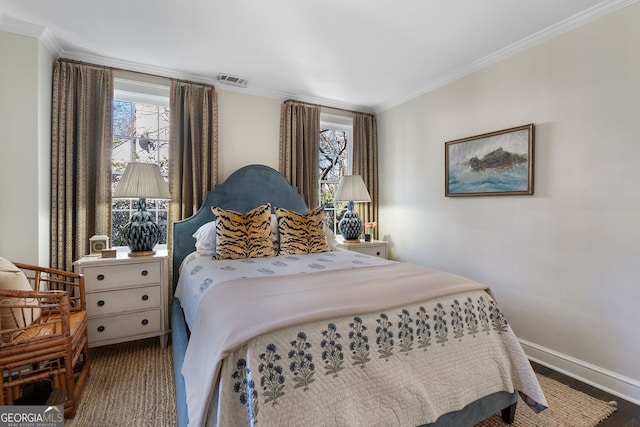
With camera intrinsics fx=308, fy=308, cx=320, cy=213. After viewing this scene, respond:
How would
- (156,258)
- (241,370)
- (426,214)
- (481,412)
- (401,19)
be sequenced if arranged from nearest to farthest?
(241,370) → (481,412) → (401,19) → (156,258) → (426,214)

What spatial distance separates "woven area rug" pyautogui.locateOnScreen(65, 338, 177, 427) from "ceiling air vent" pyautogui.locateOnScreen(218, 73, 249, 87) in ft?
8.65

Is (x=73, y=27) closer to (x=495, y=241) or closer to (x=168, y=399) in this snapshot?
(x=168, y=399)

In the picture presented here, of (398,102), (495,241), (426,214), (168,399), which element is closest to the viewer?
(168,399)

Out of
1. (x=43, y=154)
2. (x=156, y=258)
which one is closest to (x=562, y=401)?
(x=156, y=258)

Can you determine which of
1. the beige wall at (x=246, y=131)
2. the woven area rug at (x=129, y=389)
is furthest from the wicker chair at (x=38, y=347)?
the beige wall at (x=246, y=131)

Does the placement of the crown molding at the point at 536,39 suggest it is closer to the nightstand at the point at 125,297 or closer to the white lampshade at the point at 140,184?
the white lampshade at the point at 140,184

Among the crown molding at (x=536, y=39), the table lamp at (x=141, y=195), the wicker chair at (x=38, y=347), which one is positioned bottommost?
the wicker chair at (x=38, y=347)

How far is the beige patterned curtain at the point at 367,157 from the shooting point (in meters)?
4.15

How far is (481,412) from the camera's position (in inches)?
61.4

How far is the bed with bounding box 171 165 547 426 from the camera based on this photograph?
44.5 inches

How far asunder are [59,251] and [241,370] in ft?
7.76

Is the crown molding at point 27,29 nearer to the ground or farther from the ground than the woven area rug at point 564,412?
farther from the ground

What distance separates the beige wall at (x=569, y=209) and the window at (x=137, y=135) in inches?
118

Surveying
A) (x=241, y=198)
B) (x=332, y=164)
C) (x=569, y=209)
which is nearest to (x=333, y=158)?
(x=332, y=164)
